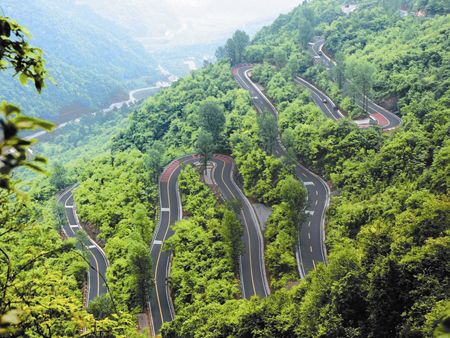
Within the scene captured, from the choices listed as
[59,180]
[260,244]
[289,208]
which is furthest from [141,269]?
[59,180]

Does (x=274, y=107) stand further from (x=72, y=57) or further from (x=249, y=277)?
(x=72, y=57)

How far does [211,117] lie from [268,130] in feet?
32.9

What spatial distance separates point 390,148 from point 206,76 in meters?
50.8

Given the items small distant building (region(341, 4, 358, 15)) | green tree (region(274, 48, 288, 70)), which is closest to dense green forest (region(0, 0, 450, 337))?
green tree (region(274, 48, 288, 70))

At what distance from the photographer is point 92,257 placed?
39.7m

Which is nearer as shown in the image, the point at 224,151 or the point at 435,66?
the point at 435,66

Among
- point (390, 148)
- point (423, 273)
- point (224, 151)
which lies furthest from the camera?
point (224, 151)

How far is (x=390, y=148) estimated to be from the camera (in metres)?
35.5

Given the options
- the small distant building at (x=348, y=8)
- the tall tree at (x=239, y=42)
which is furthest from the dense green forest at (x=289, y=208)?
the small distant building at (x=348, y=8)

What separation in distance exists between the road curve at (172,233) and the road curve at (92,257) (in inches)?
242

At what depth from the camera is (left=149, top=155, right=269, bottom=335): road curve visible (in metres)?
31.6

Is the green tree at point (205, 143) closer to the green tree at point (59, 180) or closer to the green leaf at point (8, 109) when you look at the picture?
the green tree at point (59, 180)

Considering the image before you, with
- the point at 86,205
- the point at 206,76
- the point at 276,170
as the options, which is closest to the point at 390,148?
the point at 276,170

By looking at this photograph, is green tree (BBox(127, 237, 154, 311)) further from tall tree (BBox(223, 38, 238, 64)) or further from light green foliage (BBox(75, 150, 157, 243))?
tall tree (BBox(223, 38, 238, 64))
